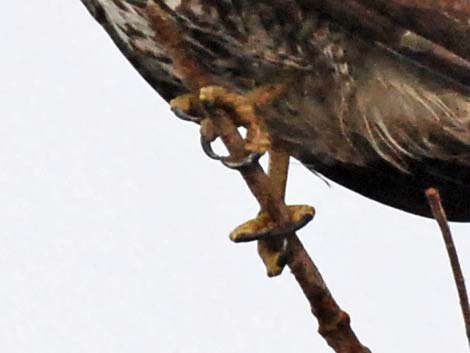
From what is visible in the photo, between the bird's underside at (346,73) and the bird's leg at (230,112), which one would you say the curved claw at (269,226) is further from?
the bird's underside at (346,73)

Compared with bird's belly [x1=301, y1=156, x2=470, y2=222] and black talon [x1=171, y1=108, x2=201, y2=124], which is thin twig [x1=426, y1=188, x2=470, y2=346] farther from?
bird's belly [x1=301, y1=156, x2=470, y2=222]

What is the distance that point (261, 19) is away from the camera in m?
4.12

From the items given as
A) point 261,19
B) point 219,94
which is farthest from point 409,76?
point 219,94

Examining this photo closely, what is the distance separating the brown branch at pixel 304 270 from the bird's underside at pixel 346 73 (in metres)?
0.74

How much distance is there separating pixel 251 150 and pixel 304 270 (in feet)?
1.04

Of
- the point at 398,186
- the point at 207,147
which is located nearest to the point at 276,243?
the point at 207,147

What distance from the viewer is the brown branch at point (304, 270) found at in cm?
293

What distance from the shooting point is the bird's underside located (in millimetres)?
4023

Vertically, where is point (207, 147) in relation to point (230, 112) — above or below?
below

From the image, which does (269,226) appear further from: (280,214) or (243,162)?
(243,162)

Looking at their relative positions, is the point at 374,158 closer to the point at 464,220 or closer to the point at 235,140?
the point at 464,220

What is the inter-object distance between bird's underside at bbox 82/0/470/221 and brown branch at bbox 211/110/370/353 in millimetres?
736

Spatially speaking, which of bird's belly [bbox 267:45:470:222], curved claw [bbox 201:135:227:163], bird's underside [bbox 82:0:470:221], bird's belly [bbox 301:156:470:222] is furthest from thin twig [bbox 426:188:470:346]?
bird's belly [bbox 301:156:470:222]

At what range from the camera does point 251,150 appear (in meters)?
3.24
